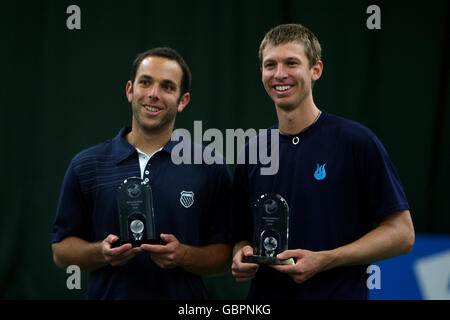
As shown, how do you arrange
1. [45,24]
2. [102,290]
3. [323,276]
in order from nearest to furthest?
[323,276]
[102,290]
[45,24]

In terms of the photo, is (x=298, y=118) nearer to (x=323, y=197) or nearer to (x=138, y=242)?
(x=323, y=197)

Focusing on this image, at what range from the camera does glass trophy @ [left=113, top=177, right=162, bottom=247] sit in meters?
2.25

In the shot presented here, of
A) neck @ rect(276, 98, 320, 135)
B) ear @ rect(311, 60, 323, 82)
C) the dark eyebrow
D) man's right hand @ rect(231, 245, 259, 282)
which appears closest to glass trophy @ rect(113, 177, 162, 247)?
man's right hand @ rect(231, 245, 259, 282)

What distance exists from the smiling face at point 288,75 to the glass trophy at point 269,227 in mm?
445

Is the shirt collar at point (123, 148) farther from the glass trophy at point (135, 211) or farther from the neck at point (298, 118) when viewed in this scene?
the neck at point (298, 118)

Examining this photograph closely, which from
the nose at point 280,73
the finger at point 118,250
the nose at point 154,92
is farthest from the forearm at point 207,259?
the nose at point 280,73

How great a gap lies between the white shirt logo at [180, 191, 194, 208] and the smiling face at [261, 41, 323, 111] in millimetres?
590

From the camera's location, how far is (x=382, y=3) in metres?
4.96

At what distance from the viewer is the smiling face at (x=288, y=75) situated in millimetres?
2236

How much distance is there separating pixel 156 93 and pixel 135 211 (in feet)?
1.89

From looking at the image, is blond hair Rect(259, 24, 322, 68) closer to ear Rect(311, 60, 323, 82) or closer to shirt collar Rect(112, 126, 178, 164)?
ear Rect(311, 60, 323, 82)

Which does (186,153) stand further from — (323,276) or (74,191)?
(323,276)

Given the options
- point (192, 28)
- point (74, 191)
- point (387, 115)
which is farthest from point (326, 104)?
point (74, 191)

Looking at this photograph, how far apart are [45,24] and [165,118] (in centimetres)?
308
